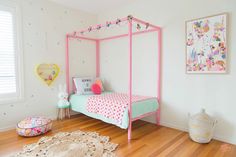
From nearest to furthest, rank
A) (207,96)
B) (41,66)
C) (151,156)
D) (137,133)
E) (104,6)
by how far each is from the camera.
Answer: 1. (151,156)
2. (207,96)
3. (137,133)
4. (41,66)
5. (104,6)

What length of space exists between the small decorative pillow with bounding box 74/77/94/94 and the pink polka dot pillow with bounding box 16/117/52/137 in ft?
3.26

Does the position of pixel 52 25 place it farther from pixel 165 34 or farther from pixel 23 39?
pixel 165 34

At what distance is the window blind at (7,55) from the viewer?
2.63 meters

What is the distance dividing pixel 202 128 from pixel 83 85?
7.92 feet

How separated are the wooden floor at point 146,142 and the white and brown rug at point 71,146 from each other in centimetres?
14

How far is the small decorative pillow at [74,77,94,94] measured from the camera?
341 centimetres

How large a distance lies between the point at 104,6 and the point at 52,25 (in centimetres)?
120

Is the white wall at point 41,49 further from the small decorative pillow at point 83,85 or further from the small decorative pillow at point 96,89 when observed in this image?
the small decorative pillow at point 96,89

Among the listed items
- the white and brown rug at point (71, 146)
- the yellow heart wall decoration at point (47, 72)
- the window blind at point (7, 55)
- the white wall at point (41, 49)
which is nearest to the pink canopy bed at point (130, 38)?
the white wall at point (41, 49)

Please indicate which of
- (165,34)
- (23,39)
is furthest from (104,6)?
(23,39)

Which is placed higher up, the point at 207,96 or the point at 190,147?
the point at 207,96

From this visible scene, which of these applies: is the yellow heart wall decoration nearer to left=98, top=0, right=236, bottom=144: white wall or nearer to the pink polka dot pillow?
the pink polka dot pillow

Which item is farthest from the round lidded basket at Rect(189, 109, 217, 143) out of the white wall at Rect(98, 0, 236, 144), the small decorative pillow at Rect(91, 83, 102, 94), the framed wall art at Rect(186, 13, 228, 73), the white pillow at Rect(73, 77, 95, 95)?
the white pillow at Rect(73, 77, 95, 95)

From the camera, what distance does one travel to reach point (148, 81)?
311 cm
